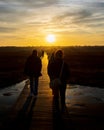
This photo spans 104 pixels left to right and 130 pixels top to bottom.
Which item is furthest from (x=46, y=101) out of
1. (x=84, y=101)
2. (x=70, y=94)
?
(x=70, y=94)

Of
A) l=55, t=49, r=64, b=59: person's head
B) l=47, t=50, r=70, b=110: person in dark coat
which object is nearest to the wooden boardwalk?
l=47, t=50, r=70, b=110: person in dark coat

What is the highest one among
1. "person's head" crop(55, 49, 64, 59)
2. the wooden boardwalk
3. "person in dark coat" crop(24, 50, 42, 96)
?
"person's head" crop(55, 49, 64, 59)

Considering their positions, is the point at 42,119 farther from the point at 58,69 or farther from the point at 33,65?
the point at 33,65

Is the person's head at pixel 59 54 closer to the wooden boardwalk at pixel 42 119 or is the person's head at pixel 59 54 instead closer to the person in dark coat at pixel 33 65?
the wooden boardwalk at pixel 42 119

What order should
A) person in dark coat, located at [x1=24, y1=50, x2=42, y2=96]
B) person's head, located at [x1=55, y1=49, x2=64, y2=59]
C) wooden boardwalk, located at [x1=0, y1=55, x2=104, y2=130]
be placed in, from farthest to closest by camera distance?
person in dark coat, located at [x1=24, y1=50, x2=42, y2=96] → person's head, located at [x1=55, y1=49, x2=64, y2=59] → wooden boardwalk, located at [x1=0, y1=55, x2=104, y2=130]

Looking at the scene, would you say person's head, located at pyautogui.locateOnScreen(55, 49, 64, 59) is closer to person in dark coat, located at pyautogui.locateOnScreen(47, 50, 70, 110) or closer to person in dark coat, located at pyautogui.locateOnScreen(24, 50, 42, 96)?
person in dark coat, located at pyautogui.locateOnScreen(47, 50, 70, 110)

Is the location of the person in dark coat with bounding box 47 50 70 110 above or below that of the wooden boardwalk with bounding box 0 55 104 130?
above

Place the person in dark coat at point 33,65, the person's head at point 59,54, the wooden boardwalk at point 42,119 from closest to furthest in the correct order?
the wooden boardwalk at point 42,119 → the person's head at point 59,54 → the person in dark coat at point 33,65

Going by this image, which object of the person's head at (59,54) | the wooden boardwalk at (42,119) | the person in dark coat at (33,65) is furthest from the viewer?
the person in dark coat at (33,65)

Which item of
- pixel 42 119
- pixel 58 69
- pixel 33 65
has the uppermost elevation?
pixel 58 69

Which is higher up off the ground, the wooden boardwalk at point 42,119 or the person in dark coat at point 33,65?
the person in dark coat at point 33,65

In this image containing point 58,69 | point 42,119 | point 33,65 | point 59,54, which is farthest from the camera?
point 33,65

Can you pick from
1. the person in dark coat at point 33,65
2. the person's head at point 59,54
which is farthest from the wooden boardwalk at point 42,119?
the person's head at point 59,54

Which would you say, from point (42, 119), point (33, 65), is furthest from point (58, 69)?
point (33, 65)
